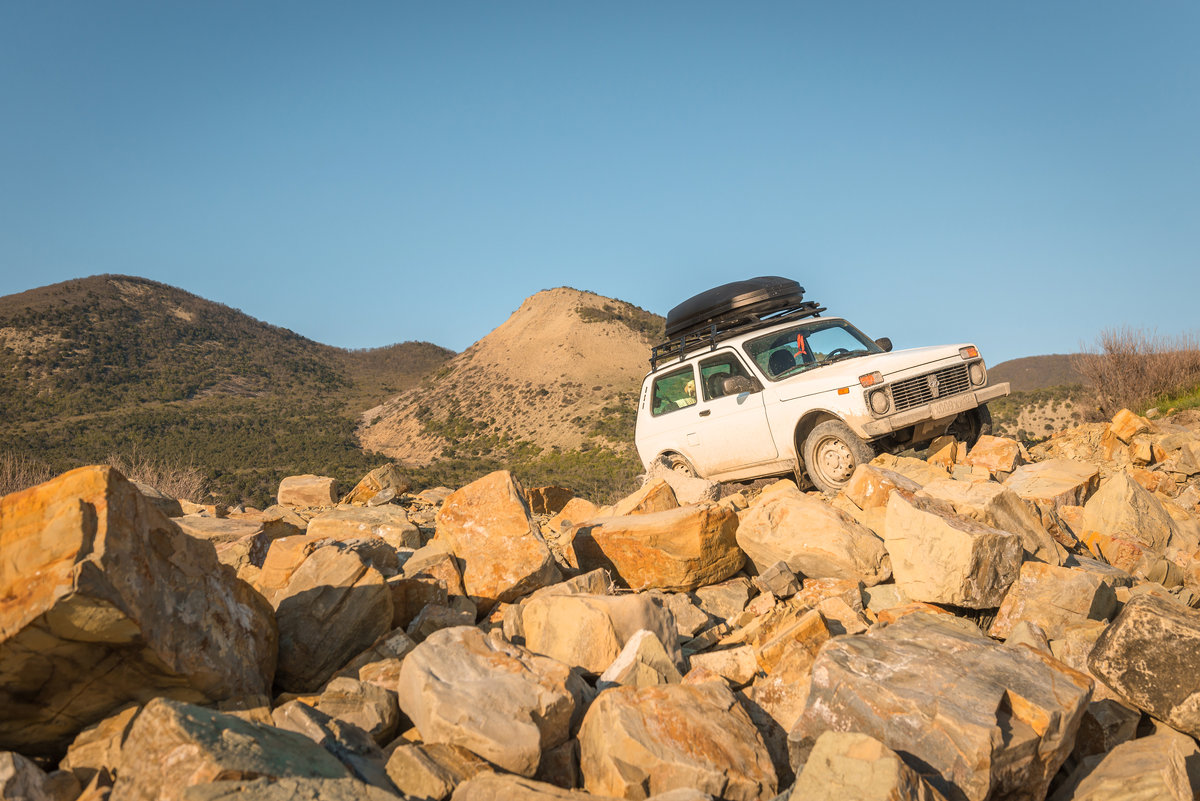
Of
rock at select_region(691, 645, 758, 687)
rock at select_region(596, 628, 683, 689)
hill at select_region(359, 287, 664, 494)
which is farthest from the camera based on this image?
hill at select_region(359, 287, 664, 494)

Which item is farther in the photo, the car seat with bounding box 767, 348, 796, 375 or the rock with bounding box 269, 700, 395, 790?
the car seat with bounding box 767, 348, 796, 375

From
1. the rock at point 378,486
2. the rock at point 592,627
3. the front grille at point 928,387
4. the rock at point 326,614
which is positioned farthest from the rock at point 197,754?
the rock at point 378,486

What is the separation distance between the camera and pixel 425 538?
743 centimetres

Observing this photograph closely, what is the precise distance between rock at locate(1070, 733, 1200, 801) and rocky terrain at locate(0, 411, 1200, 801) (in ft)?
0.05

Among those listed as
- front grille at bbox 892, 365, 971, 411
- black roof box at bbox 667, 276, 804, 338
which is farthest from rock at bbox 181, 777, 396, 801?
black roof box at bbox 667, 276, 804, 338

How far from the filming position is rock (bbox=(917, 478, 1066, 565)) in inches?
201

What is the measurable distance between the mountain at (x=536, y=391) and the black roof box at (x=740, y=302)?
32.0 metres

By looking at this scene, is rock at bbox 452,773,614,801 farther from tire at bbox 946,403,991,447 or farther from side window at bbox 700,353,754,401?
tire at bbox 946,403,991,447

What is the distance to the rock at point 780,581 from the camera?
5117mm

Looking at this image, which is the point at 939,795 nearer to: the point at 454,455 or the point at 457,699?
the point at 457,699

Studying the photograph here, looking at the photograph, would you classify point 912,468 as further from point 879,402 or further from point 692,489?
point 692,489

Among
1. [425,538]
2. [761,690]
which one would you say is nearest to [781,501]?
[761,690]

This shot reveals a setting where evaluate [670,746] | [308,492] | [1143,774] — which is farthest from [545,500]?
[1143,774]

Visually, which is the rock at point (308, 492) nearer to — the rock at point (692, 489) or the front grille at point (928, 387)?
the rock at point (692, 489)
